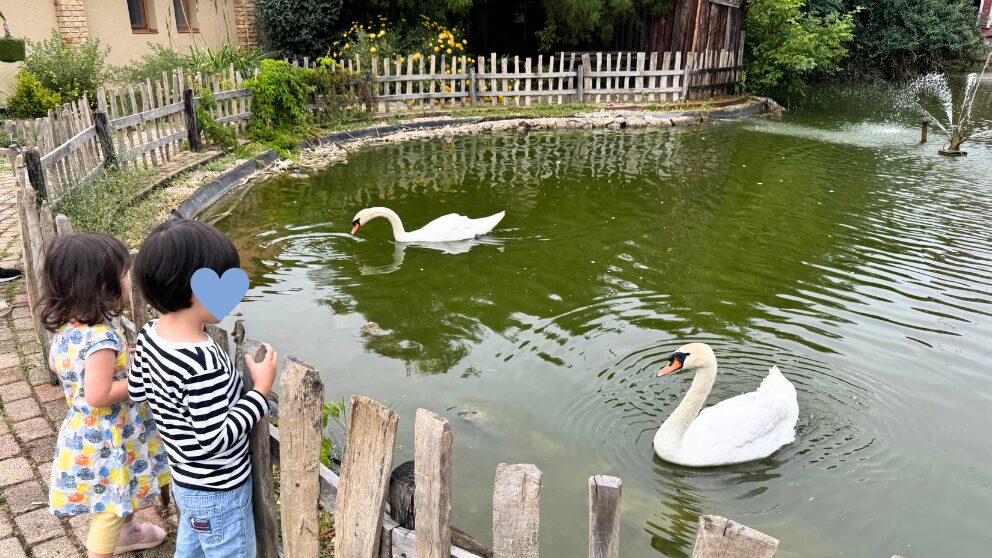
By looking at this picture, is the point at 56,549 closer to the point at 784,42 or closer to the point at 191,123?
the point at 191,123

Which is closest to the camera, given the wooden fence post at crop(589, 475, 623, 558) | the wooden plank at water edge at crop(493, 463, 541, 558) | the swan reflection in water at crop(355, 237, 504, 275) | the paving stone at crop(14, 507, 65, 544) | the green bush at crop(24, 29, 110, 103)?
the wooden fence post at crop(589, 475, 623, 558)

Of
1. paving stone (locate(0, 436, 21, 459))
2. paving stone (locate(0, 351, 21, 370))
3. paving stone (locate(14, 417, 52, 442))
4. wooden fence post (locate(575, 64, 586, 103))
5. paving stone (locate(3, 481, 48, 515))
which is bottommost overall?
paving stone (locate(3, 481, 48, 515))

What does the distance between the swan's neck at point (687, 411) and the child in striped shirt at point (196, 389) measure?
2.53 m

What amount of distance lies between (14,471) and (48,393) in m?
0.80

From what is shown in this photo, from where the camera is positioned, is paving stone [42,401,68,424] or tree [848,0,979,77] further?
tree [848,0,979,77]

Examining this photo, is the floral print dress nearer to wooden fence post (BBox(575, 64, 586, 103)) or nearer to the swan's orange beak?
the swan's orange beak

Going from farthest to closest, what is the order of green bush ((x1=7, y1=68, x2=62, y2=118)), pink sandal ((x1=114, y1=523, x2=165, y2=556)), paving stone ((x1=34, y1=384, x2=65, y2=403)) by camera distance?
green bush ((x1=7, y1=68, x2=62, y2=118))
paving stone ((x1=34, y1=384, x2=65, y2=403))
pink sandal ((x1=114, y1=523, x2=165, y2=556))

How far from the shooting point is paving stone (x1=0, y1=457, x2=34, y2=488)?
3410 mm

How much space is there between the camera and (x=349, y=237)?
8.20m

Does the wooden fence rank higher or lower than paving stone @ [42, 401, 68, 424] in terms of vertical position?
higher

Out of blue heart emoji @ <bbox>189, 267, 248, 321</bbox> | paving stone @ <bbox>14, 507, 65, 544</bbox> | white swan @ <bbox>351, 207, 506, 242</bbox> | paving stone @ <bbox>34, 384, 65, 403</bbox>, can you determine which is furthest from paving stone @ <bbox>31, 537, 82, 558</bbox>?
white swan @ <bbox>351, 207, 506, 242</bbox>

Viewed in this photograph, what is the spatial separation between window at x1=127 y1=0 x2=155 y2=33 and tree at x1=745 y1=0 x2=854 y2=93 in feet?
51.9

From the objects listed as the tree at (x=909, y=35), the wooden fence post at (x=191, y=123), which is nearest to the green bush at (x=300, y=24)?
the wooden fence post at (x=191, y=123)

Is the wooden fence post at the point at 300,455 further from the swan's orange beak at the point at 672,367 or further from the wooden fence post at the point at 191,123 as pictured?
the wooden fence post at the point at 191,123
